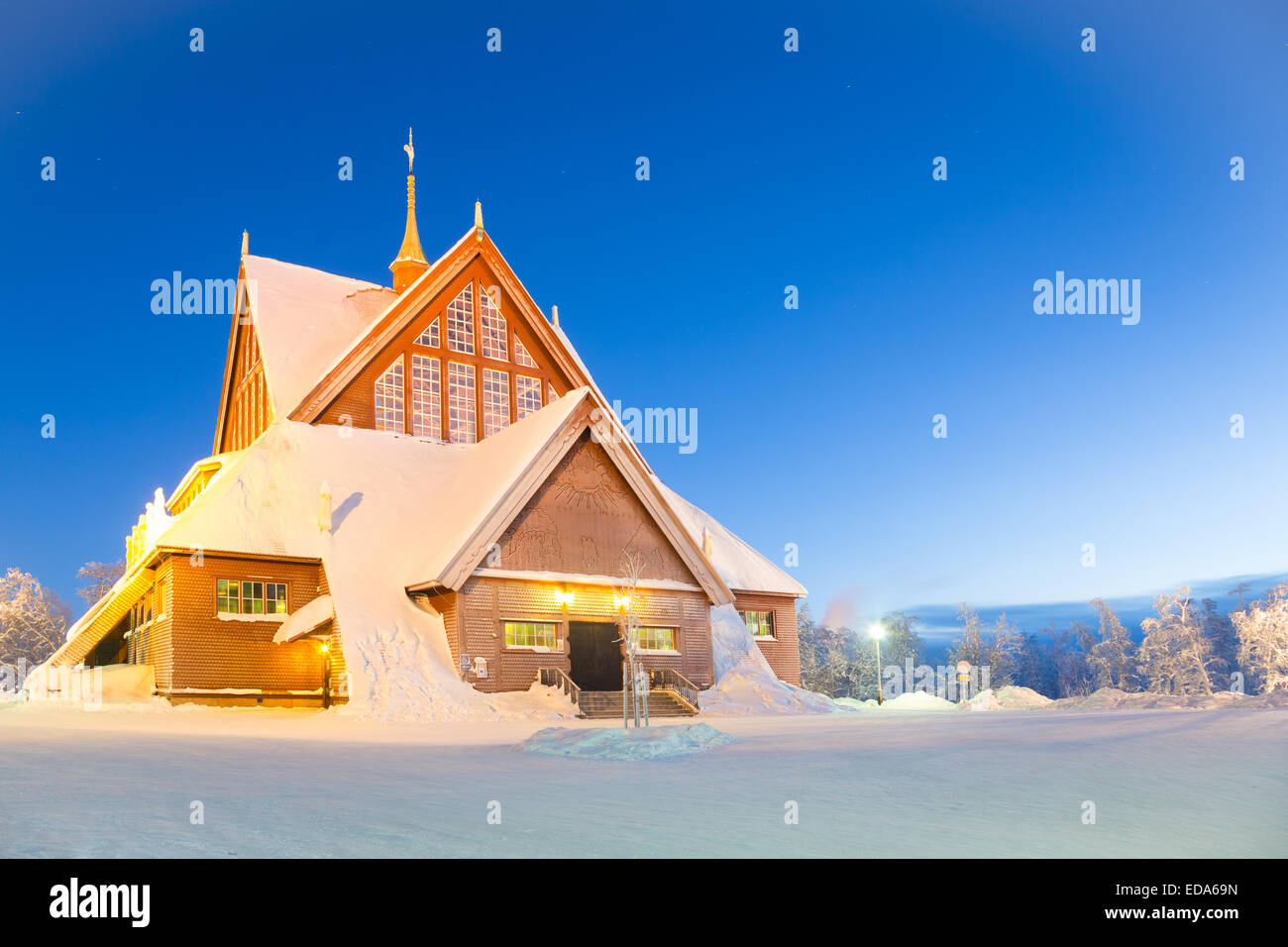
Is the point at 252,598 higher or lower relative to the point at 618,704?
higher

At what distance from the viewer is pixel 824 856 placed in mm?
6699

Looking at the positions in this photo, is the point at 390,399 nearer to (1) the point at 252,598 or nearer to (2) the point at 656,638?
(1) the point at 252,598

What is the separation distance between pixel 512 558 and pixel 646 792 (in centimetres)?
1720

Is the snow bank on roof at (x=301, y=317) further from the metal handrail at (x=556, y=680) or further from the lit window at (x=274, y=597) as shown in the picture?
the metal handrail at (x=556, y=680)

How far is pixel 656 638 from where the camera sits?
28844mm

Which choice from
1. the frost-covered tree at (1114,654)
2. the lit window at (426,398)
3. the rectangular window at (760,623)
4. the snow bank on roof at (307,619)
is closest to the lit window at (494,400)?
the lit window at (426,398)

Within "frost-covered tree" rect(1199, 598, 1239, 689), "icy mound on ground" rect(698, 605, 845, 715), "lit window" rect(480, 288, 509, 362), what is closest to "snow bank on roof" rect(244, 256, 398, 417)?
"lit window" rect(480, 288, 509, 362)

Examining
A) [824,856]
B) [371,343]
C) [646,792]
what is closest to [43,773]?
[646,792]

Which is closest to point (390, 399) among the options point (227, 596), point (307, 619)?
point (227, 596)

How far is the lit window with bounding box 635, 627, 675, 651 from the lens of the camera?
28500mm

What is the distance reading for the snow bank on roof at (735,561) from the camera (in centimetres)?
3622

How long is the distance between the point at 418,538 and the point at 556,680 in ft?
18.5
